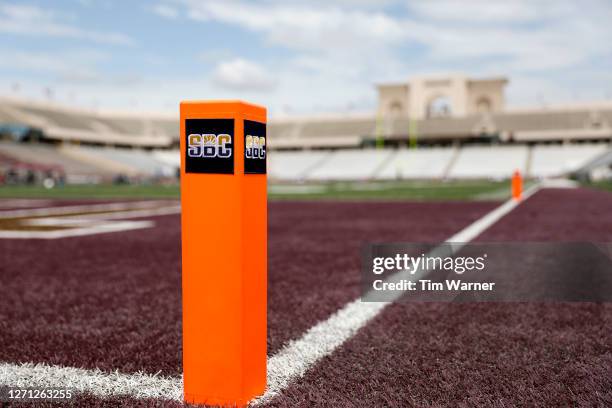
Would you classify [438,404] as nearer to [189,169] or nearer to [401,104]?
[189,169]

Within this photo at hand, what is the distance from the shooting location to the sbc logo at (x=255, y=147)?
1.85m

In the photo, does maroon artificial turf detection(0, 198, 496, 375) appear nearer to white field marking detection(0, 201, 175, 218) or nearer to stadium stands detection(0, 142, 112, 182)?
white field marking detection(0, 201, 175, 218)

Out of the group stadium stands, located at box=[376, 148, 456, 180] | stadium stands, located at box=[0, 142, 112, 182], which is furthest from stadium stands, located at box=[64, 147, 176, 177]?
stadium stands, located at box=[376, 148, 456, 180]

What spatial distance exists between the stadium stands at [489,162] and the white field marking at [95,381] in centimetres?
5018

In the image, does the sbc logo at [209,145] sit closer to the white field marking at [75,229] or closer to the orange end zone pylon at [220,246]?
the orange end zone pylon at [220,246]

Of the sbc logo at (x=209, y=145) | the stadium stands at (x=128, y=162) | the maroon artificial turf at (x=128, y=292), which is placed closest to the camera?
the sbc logo at (x=209, y=145)

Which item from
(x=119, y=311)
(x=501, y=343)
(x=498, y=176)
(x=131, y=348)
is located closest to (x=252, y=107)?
(x=131, y=348)

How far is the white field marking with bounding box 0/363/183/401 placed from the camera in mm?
2025

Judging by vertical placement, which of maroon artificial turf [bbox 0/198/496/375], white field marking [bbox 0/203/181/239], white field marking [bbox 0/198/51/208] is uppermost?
maroon artificial turf [bbox 0/198/496/375]

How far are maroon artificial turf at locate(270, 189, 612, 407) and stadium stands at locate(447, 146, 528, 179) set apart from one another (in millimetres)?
48723

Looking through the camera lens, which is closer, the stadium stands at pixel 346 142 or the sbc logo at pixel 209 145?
the sbc logo at pixel 209 145

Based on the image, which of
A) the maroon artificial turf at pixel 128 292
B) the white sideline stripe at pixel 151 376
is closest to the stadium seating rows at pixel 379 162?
the maroon artificial turf at pixel 128 292

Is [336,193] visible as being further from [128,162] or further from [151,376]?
[128,162]

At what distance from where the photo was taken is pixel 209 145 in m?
1.82
